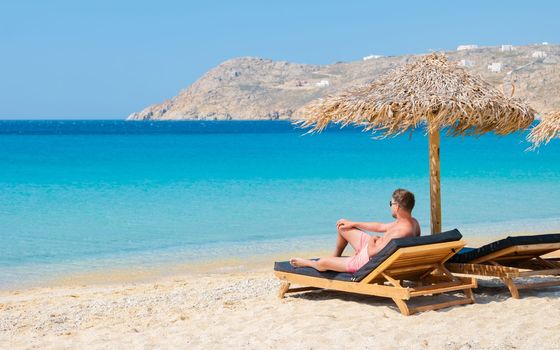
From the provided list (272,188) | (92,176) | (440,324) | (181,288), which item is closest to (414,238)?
(440,324)

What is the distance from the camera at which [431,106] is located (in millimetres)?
6027

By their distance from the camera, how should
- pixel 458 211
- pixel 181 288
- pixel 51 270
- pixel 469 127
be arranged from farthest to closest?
pixel 458 211, pixel 51 270, pixel 181 288, pixel 469 127

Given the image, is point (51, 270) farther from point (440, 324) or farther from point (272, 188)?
point (272, 188)

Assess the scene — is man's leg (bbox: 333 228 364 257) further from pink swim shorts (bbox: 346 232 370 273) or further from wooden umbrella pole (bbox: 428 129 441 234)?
wooden umbrella pole (bbox: 428 129 441 234)

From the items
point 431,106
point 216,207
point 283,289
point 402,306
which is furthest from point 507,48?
point 402,306

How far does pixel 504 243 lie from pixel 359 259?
1.13m

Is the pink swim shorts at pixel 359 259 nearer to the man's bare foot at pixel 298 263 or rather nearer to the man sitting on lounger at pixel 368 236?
the man sitting on lounger at pixel 368 236

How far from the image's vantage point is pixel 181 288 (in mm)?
7555

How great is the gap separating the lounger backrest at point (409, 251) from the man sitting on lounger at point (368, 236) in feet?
0.51

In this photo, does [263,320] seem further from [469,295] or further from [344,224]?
[469,295]

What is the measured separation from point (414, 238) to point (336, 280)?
0.76m

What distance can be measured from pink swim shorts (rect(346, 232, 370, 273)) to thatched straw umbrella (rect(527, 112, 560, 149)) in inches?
82.3

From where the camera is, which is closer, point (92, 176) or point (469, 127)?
point (469, 127)

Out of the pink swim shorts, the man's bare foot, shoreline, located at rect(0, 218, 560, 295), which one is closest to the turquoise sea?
shoreline, located at rect(0, 218, 560, 295)
